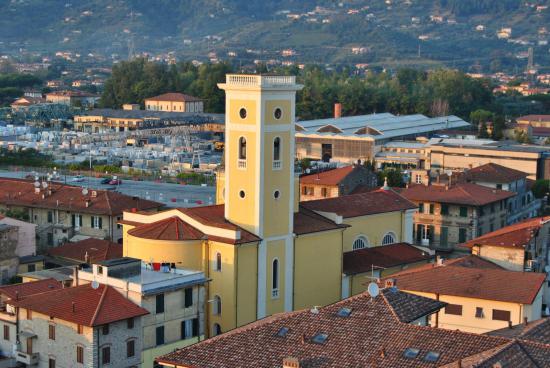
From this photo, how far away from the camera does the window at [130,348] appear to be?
1026 inches

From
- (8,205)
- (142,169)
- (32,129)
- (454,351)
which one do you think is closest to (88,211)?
(8,205)

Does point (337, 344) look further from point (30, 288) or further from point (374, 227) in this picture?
point (374, 227)

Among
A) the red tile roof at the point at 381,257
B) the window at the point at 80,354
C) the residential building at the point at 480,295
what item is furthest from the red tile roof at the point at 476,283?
the window at the point at 80,354

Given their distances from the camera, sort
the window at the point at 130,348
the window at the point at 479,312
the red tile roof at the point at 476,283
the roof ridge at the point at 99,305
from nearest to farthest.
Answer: the roof ridge at the point at 99,305, the window at the point at 130,348, the red tile roof at the point at 476,283, the window at the point at 479,312

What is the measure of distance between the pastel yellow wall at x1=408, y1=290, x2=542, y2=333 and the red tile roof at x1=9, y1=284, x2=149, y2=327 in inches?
302

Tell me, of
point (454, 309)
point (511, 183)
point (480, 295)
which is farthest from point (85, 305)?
point (511, 183)

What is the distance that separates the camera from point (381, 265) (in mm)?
35250

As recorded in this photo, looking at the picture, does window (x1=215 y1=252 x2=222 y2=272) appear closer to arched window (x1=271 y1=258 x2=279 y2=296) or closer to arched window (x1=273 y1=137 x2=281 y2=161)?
arched window (x1=271 y1=258 x2=279 y2=296)

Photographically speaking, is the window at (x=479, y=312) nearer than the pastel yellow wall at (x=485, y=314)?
No

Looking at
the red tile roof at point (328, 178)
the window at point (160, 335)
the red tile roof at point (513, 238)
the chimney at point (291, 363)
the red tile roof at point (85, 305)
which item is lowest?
the window at point (160, 335)

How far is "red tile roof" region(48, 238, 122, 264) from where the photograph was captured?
3619cm

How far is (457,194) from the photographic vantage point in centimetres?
4541

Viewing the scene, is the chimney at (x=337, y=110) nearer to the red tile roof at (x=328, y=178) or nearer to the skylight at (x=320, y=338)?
the red tile roof at (x=328, y=178)

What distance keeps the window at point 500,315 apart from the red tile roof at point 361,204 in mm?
8341
